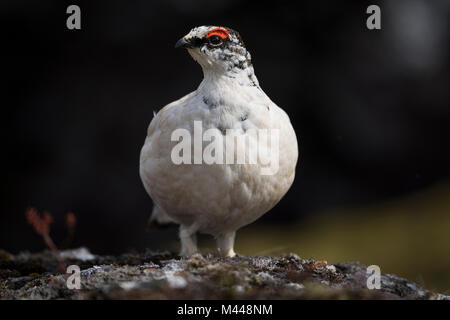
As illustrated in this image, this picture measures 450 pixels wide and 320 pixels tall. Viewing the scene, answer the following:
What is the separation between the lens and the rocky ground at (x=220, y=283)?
2.79 metres

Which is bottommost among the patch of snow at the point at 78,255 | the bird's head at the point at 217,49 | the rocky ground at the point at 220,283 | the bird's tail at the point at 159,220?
the patch of snow at the point at 78,255

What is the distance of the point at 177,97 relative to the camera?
8883 mm

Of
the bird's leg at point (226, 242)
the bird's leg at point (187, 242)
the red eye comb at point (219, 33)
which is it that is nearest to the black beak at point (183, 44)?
the red eye comb at point (219, 33)

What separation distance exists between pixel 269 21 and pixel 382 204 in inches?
143

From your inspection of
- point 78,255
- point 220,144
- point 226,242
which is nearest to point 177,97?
point 78,255

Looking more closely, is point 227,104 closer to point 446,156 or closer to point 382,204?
point 382,204

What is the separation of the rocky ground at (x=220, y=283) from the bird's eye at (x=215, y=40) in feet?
5.31

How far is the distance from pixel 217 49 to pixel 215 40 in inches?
2.7

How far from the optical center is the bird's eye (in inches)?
160

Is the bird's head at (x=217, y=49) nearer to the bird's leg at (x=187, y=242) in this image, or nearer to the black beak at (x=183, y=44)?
the black beak at (x=183, y=44)

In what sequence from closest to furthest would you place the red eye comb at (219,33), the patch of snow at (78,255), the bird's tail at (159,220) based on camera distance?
the red eye comb at (219,33), the patch of snow at (78,255), the bird's tail at (159,220)

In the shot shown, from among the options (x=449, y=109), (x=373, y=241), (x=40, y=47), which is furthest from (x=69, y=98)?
(x=449, y=109)

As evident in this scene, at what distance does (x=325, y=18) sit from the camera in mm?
8906

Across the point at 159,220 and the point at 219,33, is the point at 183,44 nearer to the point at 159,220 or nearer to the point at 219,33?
the point at 219,33
